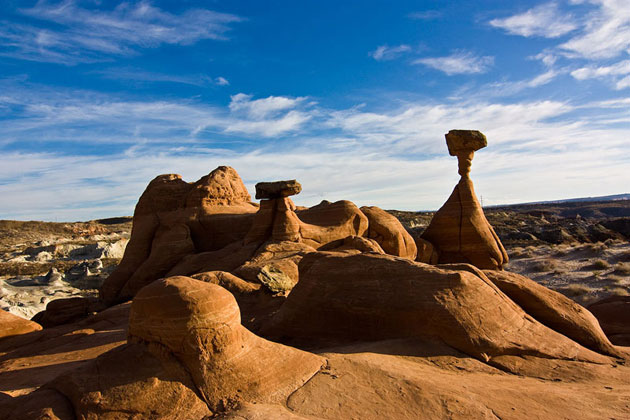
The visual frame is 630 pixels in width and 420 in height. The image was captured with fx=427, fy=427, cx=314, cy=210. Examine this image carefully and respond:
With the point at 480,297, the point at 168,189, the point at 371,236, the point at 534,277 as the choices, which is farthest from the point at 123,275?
the point at 534,277

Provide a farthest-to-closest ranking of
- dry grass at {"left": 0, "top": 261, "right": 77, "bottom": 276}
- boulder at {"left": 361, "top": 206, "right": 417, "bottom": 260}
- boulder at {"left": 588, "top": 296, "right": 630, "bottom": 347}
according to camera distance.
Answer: dry grass at {"left": 0, "top": 261, "right": 77, "bottom": 276}, boulder at {"left": 361, "top": 206, "right": 417, "bottom": 260}, boulder at {"left": 588, "top": 296, "right": 630, "bottom": 347}

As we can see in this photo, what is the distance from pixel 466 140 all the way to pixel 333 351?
11.5 meters

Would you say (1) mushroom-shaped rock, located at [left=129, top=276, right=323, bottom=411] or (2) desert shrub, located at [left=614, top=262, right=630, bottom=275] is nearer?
(1) mushroom-shaped rock, located at [left=129, top=276, right=323, bottom=411]

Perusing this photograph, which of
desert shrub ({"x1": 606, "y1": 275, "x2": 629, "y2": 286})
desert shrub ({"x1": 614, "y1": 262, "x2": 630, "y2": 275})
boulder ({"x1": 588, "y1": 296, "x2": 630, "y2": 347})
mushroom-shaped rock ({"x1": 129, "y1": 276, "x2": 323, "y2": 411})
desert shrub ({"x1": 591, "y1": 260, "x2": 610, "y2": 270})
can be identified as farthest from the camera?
desert shrub ({"x1": 591, "y1": 260, "x2": 610, "y2": 270})

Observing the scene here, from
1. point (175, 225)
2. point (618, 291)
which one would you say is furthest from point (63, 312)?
point (618, 291)

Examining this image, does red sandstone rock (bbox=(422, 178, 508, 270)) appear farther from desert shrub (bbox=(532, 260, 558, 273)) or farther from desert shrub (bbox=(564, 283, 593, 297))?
desert shrub (bbox=(532, 260, 558, 273))

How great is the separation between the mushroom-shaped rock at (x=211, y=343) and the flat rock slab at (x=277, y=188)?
26.1 ft

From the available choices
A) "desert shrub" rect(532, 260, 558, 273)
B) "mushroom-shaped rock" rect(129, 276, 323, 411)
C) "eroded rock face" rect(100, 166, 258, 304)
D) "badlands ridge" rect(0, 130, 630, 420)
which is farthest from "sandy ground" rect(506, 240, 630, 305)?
"mushroom-shaped rock" rect(129, 276, 323, 411)

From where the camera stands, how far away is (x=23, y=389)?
5258 mm

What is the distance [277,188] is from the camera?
1252 cm

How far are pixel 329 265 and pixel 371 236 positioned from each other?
7587 millimetres

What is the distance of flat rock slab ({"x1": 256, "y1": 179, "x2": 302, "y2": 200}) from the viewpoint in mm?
12508

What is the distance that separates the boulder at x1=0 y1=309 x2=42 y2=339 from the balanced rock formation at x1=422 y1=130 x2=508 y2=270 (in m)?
12.3

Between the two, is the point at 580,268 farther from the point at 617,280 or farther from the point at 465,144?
the point at 465,144
